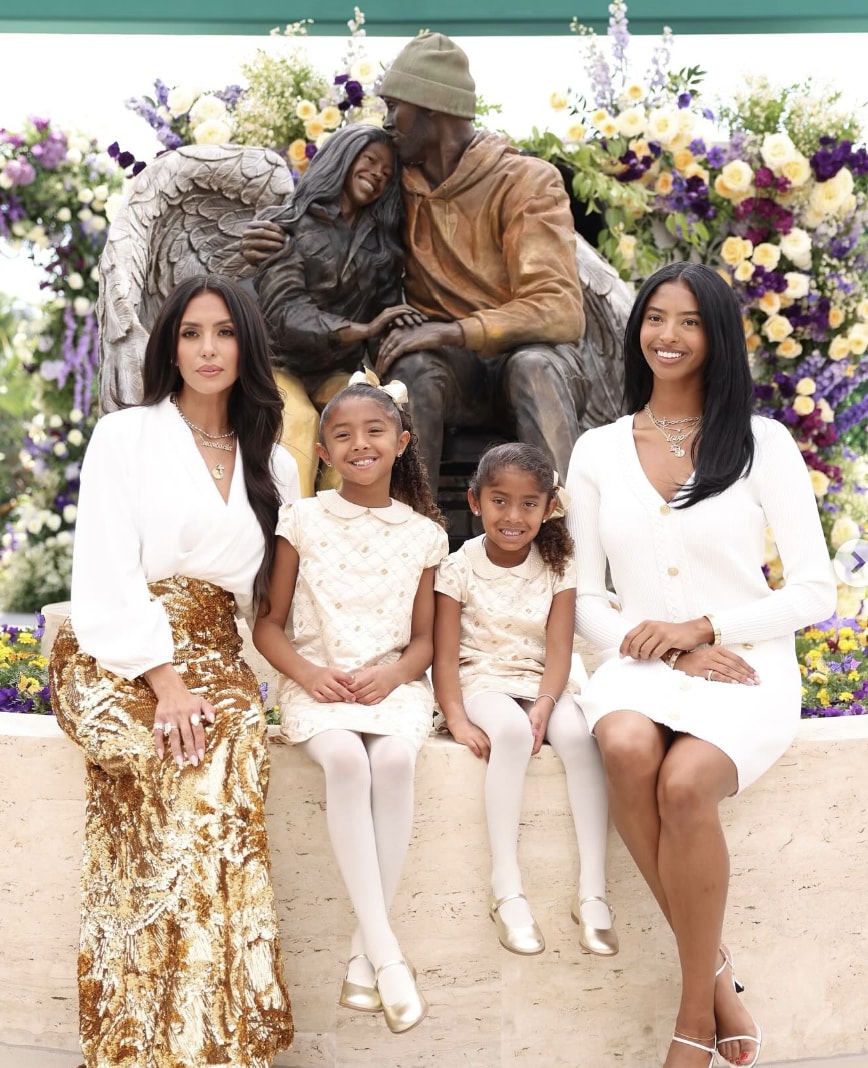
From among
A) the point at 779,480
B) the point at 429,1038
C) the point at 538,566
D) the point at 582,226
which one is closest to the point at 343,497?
the point at 538,566

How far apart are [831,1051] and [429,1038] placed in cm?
88

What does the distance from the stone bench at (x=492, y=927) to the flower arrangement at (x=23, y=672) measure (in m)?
0.59

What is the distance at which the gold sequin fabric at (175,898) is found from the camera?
2.32 m

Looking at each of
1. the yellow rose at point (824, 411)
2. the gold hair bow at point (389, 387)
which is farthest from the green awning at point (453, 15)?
the gold hair bow at point (389, 387)

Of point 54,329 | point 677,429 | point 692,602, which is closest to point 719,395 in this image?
point 677,429

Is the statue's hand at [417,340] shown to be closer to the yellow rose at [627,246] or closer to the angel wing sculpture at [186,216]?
the angel wing sculpture at [186,216]

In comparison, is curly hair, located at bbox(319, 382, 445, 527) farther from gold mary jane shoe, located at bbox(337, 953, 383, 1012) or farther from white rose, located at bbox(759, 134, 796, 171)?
white rose, located at bbox(759, 134, 796, 171)

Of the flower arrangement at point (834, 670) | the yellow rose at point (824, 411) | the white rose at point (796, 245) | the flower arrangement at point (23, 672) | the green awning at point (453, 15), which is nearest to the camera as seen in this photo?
the flower arrangement at point (834, 670)

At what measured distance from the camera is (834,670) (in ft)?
11.7

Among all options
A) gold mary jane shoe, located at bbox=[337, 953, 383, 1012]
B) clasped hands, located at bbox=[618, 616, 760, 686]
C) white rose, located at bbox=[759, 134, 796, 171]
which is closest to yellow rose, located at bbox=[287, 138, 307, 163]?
white rose, located at bbox=[759, 134, 796, 171]

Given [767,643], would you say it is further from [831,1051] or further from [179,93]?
[179,93]

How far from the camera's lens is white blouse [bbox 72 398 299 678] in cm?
249

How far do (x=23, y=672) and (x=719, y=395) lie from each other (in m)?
2.13

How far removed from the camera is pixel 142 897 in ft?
7.76
